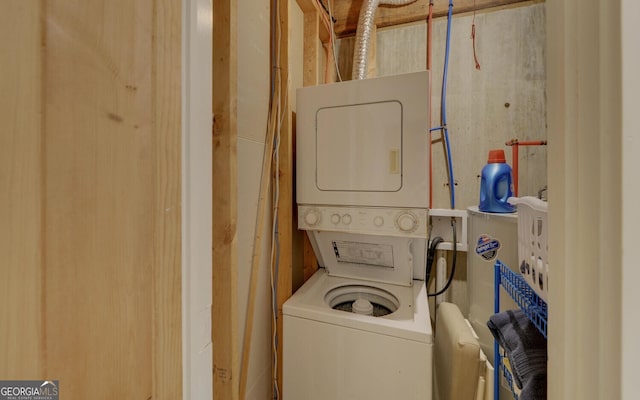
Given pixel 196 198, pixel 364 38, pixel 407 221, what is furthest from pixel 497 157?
pixel 196 198

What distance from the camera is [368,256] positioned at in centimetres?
166

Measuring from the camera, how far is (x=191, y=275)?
0.60m

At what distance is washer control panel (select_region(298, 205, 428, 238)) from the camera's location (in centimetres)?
137

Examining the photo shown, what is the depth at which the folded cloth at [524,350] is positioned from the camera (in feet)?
2.06

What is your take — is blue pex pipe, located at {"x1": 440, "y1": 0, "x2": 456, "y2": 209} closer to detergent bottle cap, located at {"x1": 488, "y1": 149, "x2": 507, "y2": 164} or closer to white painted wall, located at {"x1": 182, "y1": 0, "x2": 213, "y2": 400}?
detergent bottle cap, located at {"x1": 488, "y1": 149, "x2": 507, "y2": 164}

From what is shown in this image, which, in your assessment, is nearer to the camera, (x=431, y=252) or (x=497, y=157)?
(x=497, y=157)

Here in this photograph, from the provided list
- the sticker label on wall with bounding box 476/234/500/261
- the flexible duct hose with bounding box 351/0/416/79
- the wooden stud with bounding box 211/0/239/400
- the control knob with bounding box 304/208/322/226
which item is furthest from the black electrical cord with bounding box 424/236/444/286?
the wooden stud with bounding box 211/0/239/400

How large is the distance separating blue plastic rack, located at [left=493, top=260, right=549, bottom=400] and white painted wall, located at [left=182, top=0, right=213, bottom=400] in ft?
2.49
